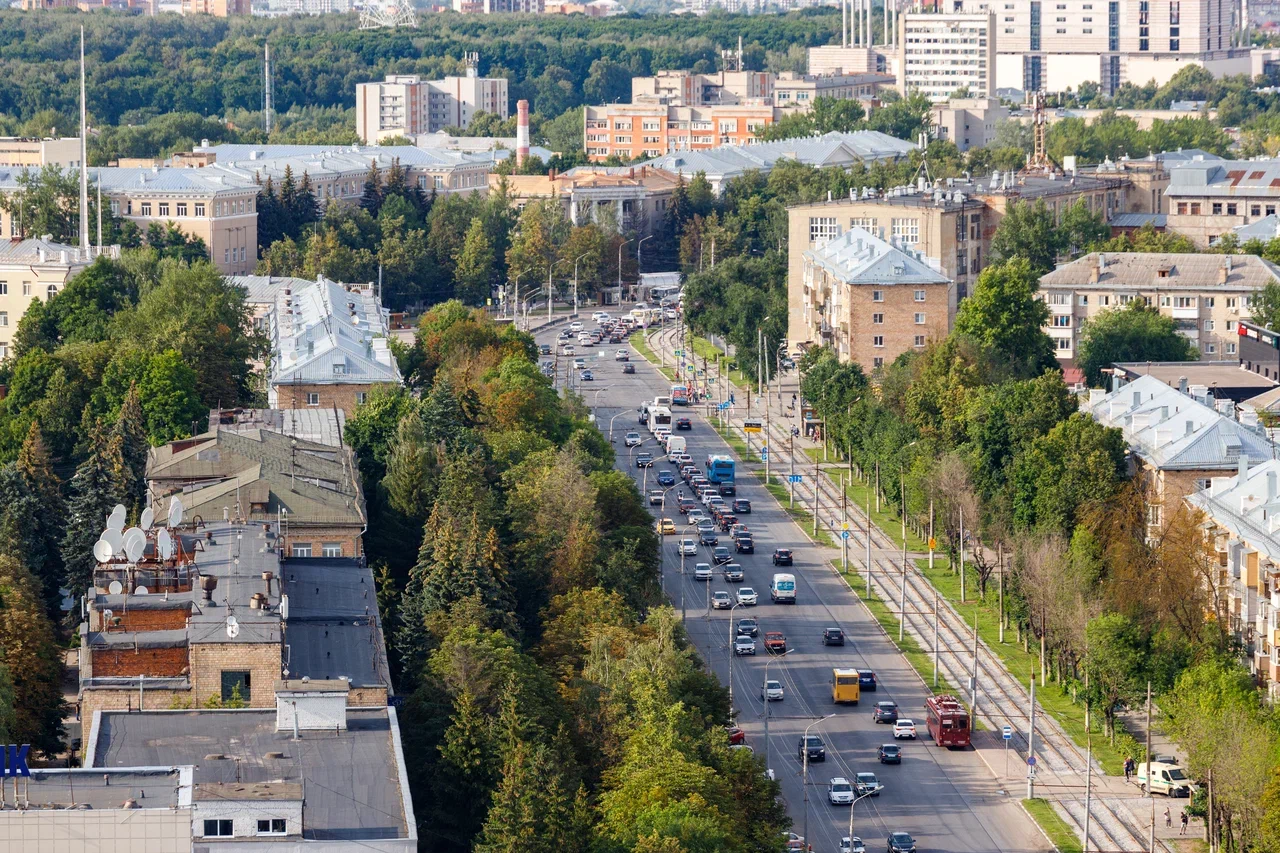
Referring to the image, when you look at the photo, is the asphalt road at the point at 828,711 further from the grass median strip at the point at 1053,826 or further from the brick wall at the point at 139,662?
the brick wall at the point at 139,662

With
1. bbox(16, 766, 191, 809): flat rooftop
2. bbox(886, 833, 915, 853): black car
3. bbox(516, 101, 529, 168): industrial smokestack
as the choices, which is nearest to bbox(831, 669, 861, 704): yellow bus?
bbox(886, 833, 915, 853): black car

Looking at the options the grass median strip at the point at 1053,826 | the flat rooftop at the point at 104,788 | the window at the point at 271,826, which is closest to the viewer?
the flat rooftop at the point at 104,788

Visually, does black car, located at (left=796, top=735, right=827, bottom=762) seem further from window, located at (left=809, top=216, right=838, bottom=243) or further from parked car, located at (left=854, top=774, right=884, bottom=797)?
window, located at (left=809, top=216, right=838, bottom=243)

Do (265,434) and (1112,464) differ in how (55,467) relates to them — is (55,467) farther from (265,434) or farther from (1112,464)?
(1112,464)

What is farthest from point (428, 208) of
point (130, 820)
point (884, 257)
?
point (130, 820)

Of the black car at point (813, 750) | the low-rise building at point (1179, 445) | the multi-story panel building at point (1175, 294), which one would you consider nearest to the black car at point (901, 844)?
the black car at point (813, 750)

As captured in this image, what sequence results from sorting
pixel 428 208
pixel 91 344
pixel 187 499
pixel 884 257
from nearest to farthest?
pixel 187 499
pixel 91 344
pixel 884 257
pixel 428 208
